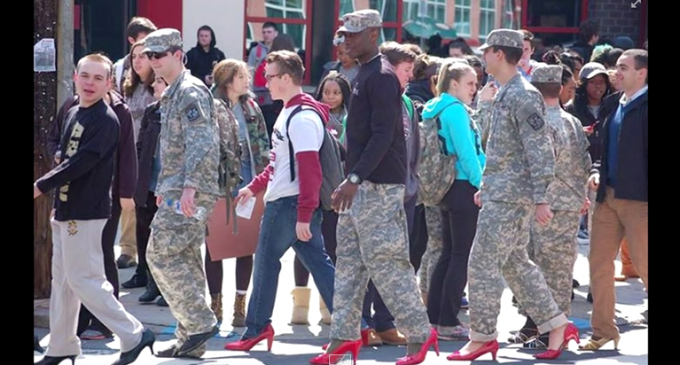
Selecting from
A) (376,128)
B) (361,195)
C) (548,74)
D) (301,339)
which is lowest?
(301,339)

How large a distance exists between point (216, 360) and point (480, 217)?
1731mm

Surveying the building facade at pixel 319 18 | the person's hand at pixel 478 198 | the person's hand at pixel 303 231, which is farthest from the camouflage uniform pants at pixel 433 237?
the building facade at pixel 319 18

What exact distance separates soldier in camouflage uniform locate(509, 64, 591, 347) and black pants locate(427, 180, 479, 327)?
432 millimetres

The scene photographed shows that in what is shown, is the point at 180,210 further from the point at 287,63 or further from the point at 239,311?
the point at 239,311

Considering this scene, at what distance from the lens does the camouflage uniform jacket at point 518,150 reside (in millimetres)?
7879

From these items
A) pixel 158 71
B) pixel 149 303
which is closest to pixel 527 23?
pixel 149 303

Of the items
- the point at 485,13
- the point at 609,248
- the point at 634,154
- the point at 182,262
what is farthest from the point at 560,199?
the point at 485,13

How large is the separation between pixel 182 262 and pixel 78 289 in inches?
26.5

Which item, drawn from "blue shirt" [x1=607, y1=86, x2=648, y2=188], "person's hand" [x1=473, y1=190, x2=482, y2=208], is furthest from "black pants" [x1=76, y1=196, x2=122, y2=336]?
"blue shirt" [x1=607, y1=86, x2=648, y2=188]

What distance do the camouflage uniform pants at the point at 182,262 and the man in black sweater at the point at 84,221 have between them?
311 mm

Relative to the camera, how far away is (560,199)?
30.0ft

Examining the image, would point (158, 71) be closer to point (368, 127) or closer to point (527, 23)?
point (368, 127)
